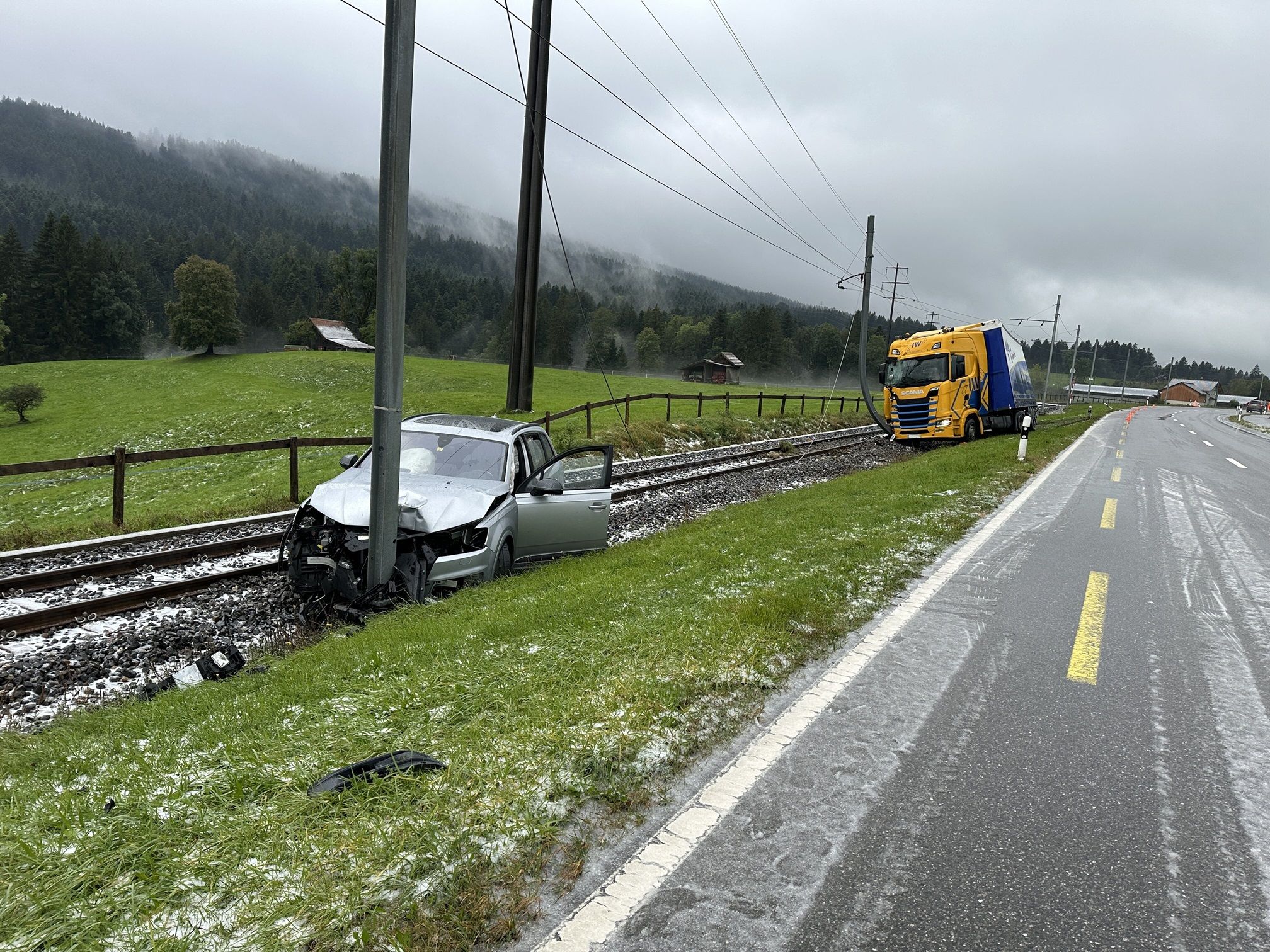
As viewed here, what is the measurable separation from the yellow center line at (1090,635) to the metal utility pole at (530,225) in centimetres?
1562

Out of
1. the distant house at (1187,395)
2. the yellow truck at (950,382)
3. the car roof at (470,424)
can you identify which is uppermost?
the distant house at (1187,395)

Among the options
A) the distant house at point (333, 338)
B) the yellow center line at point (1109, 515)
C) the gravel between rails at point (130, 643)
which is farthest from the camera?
the distant house at point (333, 338)

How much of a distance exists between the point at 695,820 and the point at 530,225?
1992cm

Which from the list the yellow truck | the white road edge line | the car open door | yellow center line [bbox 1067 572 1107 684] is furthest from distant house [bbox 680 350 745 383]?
the white road edge line

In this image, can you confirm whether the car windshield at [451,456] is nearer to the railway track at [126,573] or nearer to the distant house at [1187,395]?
the railway track at [126,573]

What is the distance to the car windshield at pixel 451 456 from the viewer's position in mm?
7852

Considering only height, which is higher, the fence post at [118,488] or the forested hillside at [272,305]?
the forested hillside at [272,305]

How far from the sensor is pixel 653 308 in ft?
480

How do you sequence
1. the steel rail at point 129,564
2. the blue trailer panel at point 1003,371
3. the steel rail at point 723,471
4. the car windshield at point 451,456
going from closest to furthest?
the steel rail at point 129,564 → the car windshield at point 451,456 → the steel rail at point 723,471 → the blue trailer panel at point 1003,371

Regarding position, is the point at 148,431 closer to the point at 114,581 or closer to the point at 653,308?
the point at 114,581

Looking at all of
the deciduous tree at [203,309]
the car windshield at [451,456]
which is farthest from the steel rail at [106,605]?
the deciduous tree at [203,309]

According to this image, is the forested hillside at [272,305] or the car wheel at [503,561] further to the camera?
the forested hillside at [272,305]

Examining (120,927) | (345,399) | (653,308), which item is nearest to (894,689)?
(120,927)

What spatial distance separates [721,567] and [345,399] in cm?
4114
